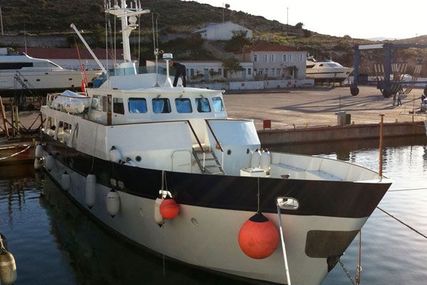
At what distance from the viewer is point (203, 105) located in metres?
13.0

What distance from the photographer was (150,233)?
10445mm

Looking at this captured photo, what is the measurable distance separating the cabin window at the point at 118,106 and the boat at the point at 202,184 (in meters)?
0.05

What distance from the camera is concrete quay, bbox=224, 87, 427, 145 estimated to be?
26.9 metres

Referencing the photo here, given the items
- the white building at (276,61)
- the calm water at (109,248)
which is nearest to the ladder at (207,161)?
the calm water at (109,248)

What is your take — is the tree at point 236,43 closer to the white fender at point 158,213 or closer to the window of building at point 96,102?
the window of building at point 96,102

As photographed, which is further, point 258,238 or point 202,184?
point 202,184

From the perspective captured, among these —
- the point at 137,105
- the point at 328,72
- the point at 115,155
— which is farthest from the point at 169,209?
the point at 328,72

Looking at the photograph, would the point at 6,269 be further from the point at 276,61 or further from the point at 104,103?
the point at 276,61

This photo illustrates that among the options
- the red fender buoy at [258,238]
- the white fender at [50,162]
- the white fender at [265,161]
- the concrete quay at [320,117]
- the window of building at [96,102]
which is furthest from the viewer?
the concrete quay at [320,117]

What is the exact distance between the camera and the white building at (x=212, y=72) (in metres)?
59.0

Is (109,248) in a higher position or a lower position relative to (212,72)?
lower

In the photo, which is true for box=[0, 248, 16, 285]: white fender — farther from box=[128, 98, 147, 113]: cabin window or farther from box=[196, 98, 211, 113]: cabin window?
box=[196, 98, 211, 113]: cabin window

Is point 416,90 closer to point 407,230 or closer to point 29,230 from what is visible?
point 407,230

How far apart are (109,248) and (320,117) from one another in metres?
23.7
